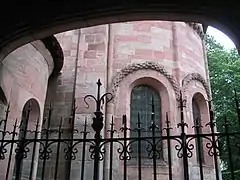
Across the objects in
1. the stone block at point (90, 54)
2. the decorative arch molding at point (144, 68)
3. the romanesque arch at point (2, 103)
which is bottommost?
the romanesque arch at point (2, 103)

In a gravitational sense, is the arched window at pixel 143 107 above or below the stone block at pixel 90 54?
below

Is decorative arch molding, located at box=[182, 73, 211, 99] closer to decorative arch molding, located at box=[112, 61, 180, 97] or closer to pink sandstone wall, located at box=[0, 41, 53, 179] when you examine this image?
decorative arch molding, located at box=[112, 61, 180, 97]

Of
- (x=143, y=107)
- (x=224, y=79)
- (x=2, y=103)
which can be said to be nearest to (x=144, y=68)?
(x=143, y=107)

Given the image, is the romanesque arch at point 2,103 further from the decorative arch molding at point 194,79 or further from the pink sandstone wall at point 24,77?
the decorative arch molding at point 194,79

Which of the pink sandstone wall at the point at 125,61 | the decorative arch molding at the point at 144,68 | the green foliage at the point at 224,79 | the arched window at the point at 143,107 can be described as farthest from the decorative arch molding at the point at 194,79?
the green foliage at the point at 224,79

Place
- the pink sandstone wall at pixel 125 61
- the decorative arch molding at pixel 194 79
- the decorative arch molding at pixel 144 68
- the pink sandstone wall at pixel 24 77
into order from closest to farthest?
1. the pink sandstone wall at pixel 24 77
2. the pink sandstone wall at pixel 125 61
3. the decorative arch molding at pixel 144 68
4. the decorative arch molding at pixel 194 79

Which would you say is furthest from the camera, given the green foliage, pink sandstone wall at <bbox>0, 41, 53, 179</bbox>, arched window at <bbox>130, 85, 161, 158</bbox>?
the green foliage

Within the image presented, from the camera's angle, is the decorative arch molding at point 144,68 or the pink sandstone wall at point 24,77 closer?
the pink sandstone wall at point 24,77

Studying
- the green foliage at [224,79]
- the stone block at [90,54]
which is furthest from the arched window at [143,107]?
the green foliage at [224,79]

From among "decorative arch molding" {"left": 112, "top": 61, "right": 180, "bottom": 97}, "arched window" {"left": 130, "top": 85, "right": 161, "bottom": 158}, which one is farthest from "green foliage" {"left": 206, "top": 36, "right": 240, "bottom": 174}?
"arched window" {"left": 130, "top": 85, "right": 161, "bottom": 158}

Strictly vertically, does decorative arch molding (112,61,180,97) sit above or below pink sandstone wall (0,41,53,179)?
above

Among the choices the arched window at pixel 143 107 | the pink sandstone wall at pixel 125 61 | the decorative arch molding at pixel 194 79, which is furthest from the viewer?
the decorative arch molding at pixel 194 79

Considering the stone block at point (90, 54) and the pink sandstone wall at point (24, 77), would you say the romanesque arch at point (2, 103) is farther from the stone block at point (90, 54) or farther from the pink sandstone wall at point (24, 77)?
the stone block at point (90, 54)

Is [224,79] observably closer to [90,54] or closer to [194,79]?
[194,79]
